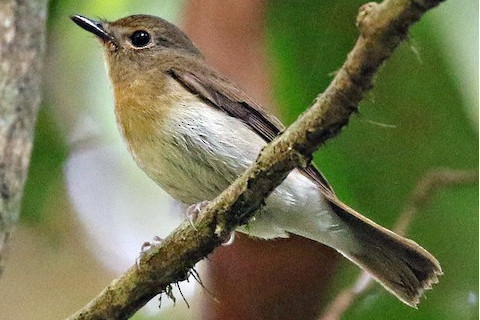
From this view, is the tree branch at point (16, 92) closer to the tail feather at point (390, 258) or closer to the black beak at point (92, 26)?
the black beak at point (92, 26)

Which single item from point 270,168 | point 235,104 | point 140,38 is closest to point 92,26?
point 140,38

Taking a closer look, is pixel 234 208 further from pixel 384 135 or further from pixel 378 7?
pixel 384 135

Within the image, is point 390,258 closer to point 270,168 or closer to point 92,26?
point 270,168

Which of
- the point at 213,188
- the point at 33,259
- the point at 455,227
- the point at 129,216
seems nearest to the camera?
the point at 213,188

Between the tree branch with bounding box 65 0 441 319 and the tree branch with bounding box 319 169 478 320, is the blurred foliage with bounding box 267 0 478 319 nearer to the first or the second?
the tree branch with bounding box 319 169 478 320

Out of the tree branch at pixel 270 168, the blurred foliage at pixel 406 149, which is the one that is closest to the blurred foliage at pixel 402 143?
the blurred foliage at pixel 406 149

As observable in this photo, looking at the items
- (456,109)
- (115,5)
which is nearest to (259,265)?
(456,109)

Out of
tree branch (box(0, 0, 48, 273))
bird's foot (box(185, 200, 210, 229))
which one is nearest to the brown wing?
tree branch (box(0, 0, 48, 273))
